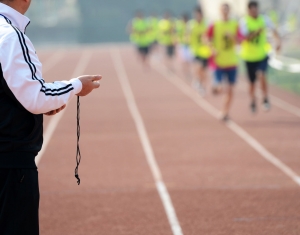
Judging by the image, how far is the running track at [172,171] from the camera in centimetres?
652

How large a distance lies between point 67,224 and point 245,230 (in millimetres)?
1525

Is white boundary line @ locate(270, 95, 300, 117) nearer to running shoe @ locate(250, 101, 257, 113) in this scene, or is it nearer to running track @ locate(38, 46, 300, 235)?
running track @ locate(38, 46, 300, 235)

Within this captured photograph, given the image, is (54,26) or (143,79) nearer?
(143,79)

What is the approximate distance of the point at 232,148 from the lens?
34.8 feet

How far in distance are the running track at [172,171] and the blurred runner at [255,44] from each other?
2.22ft

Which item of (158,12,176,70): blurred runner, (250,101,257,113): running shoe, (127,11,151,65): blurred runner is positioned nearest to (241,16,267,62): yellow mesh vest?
(250,101,257,113): running shoe

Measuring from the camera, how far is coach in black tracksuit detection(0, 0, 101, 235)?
3184 mm

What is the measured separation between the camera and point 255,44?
45.5ft

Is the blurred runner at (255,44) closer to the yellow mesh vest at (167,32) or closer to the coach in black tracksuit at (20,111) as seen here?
the coach in black tracksuit at (20,111)

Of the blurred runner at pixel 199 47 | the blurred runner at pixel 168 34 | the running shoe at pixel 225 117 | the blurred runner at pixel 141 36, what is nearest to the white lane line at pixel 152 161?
the running shoe at pixel 225 117

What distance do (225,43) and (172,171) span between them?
5.71 m

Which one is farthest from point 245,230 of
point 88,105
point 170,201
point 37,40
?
point 37,40

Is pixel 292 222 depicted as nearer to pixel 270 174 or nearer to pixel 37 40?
pixel 270 174

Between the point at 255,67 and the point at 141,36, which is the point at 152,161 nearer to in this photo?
the point at 255,67
